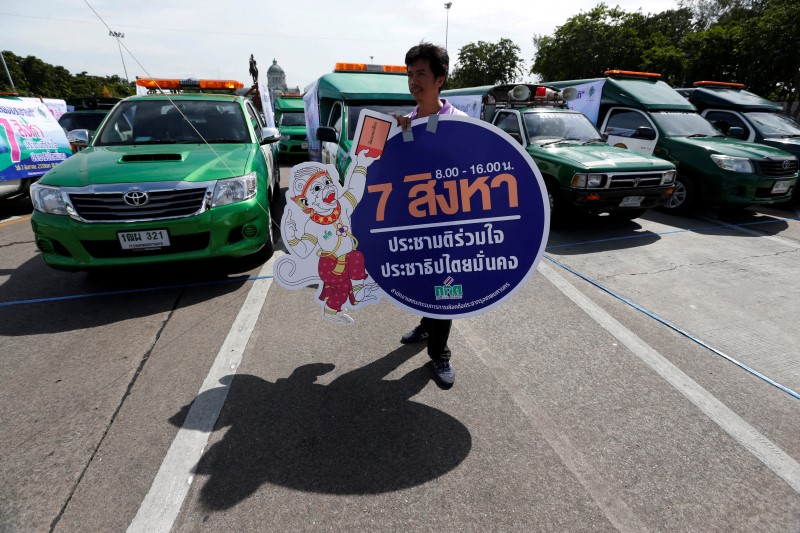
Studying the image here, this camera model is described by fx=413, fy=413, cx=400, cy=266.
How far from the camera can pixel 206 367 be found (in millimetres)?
2988

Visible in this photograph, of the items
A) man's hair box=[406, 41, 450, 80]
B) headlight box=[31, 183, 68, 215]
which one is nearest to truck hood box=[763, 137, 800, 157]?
man's hair box=[406, 41, 450, 80]

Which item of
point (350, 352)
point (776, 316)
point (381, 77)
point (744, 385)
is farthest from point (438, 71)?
point (381, 77)

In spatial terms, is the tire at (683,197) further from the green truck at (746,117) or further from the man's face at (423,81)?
the man's face at (423,81)

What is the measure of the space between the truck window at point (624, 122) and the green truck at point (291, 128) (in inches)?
364

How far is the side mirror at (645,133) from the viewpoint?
783cm

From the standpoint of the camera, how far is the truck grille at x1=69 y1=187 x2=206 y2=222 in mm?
3705

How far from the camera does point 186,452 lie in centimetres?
222

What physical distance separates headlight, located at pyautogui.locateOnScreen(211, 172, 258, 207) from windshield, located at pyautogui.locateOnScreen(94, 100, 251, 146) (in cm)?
112

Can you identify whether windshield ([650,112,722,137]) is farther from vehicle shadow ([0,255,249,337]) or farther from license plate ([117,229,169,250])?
license plate ([117,229,169,250])

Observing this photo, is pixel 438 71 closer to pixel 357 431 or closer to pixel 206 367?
pixel 357 431

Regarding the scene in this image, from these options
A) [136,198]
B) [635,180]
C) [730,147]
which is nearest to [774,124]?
[730,147]

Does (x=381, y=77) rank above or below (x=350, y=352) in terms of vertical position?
above

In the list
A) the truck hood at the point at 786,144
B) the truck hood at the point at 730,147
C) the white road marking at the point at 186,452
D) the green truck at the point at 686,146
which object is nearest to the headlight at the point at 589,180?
the green truck at the point at 686,146

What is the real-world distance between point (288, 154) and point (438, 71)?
13364 millimetres
